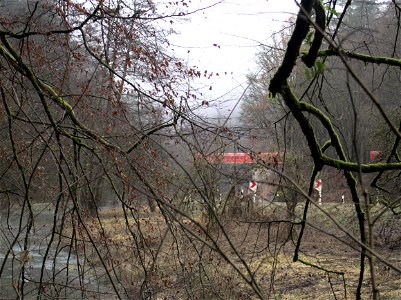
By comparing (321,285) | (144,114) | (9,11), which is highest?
(9,11)

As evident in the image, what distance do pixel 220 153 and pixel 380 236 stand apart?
8.85 metres

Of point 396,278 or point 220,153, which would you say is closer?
point 220,153

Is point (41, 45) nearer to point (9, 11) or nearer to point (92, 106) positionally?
point (92, 106)

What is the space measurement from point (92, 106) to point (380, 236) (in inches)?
381

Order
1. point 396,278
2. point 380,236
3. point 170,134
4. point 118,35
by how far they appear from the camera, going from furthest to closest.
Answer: point 380,236, point 396,278, point 170,134, point 118,35

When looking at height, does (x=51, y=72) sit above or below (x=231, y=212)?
above

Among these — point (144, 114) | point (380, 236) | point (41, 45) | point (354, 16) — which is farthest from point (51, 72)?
point (380, 236)

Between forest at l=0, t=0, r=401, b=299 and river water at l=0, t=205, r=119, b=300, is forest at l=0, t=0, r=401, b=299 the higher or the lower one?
the higher one

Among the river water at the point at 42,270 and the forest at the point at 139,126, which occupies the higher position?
the forest at the point at 139,126

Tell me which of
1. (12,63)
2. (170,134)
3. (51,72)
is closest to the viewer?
(12,63)

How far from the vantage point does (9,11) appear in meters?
6.73

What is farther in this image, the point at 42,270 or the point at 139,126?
the point at 139,126

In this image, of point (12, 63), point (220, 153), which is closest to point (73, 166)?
point (12, 63)

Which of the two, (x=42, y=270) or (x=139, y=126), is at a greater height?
(x=139, y=126)
